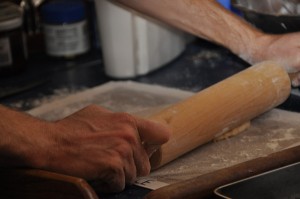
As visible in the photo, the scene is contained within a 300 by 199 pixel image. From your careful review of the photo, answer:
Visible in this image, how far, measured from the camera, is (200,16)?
1.23m

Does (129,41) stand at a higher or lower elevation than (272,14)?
lower

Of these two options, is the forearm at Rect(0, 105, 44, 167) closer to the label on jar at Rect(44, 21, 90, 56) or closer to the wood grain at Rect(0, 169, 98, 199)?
the wood grain at Rect(0, 169, 98, 199)

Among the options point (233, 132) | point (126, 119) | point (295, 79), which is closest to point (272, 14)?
point (295, 79)

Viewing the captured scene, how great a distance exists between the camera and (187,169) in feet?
3.03

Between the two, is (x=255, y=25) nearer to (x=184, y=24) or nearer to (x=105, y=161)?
(x=184, y=24)

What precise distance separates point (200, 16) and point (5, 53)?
1.44 ft

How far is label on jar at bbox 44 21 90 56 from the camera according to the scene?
146cm

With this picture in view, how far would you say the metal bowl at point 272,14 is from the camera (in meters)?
1.15

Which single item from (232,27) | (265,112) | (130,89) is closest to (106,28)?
(130,89)

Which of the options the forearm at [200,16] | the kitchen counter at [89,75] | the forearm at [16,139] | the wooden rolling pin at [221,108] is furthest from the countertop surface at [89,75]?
the forearm at [16,139]

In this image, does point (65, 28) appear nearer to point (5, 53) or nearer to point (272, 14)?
point (5, 53)

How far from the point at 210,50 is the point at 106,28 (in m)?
0.32

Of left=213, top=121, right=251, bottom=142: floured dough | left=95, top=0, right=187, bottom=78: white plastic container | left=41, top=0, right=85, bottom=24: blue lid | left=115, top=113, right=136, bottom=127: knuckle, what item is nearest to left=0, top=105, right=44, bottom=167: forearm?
left=115, top=113, right=136, bottom=127: knuckle

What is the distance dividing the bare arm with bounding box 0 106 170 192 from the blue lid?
0.64 metres
